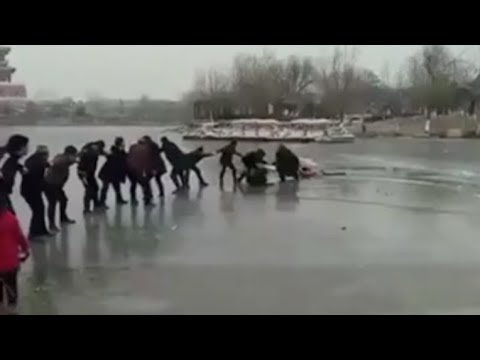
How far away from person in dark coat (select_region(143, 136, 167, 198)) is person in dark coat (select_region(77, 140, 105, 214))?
0.74 m

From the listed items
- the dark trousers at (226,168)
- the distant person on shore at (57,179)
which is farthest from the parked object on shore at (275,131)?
the distant person on shore at (57,179)

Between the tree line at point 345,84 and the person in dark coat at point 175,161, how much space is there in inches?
54.6

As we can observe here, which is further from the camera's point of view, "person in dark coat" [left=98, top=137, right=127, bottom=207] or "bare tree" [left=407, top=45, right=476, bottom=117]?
"person in dark coat" [left=98, top=137, right=127, bottom=207]

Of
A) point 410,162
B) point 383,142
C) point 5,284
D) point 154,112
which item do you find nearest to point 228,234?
point 154,112

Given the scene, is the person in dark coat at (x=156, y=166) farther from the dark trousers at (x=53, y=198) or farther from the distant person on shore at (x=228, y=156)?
the dark trousers at (x=53, y=198)

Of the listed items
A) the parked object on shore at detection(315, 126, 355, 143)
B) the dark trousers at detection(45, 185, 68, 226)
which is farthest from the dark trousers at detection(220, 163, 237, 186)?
the dark trousers at detection(45, 185, 68, 226)

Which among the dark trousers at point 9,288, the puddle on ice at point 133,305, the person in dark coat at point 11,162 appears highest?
the person in dark coat at point 11,162

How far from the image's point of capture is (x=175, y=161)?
12.6 meters

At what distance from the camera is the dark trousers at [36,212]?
9938 mm

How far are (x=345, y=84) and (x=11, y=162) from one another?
5159mm

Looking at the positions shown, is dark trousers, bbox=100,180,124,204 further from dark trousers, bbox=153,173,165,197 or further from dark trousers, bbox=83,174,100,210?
dark trousers, bbox=153,173,165,197

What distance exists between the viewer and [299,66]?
10.9 meters

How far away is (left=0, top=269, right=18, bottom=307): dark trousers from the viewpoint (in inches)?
285

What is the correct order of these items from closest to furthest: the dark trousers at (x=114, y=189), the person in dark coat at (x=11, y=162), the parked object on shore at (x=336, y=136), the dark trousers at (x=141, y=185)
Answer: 1. the person in dark coat at (x=11, y=162)
2. the dark trousers at (x=114, y=189)
3. the dark trousers at (x=141, y=185)
4. the parked object on shore at (x=336, y=136)
